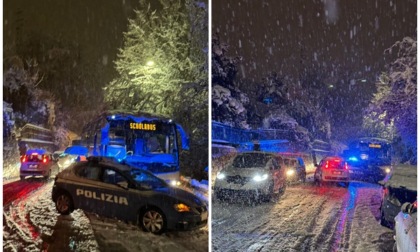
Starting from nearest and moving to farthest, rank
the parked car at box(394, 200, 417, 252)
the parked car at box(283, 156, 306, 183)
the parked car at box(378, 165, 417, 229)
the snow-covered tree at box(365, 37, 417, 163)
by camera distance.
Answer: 1. the parked car at box(394, 200, 417, 252)
2. the parked car at box(378, 165, 417, 229)
3. the snow-covered tree at box(365, 37, 417, 163)
4. the parked car at box(283, 156, 306, 183)

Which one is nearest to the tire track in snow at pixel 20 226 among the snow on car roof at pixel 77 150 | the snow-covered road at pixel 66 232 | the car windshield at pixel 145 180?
the snow-covered road at pixel 66 232

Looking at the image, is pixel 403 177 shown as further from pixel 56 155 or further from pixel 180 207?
pixel 56 155

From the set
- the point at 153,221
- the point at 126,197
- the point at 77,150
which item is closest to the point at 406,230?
the point at 153,221

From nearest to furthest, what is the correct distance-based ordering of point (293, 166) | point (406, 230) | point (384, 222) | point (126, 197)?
1. point (406, 230)
2. point (384, 222)
3. point (126, 197)
4. point (293, 166)

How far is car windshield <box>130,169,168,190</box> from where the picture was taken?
13.2 ft

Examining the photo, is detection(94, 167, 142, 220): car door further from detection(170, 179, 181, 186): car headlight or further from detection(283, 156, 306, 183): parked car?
detection(283, 156, 306, 183): parked car

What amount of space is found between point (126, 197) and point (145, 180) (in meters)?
0.21

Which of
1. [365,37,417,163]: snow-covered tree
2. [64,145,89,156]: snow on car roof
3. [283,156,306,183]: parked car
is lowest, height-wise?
[283,156,306,183]: parked car

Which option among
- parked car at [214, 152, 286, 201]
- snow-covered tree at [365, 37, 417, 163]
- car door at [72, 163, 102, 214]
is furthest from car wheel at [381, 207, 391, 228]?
car door at [72, 163, 102, 214]

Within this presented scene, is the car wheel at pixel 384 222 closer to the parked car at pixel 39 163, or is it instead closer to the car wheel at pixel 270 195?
the car wheel at pixel 270 195

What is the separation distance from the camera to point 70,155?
4043 mm

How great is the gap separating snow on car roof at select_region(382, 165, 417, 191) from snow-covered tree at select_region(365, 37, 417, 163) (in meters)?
0.11

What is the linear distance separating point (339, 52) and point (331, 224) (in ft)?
4.94

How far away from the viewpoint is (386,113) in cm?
399
